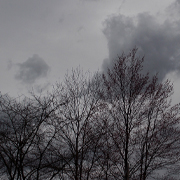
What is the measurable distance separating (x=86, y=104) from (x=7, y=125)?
531cm

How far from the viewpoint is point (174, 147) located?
14172 millimetres

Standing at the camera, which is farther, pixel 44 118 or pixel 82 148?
pixel 82 148

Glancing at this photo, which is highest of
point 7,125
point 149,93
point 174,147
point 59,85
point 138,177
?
point 59,85

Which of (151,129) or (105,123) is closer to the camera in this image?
(105,123)

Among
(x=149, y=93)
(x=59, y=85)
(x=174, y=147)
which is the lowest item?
(x=174, y=147)

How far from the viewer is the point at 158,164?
541 inches

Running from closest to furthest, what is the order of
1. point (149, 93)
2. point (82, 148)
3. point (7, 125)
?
point (7, 125), point (82, 148), point (149, 93)

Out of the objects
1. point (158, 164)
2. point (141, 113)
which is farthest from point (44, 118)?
point (158, 164)

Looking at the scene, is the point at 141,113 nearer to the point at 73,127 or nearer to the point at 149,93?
the point at 149,93

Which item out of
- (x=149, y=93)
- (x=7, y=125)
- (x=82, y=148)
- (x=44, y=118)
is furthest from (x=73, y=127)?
(x=149, y=93)

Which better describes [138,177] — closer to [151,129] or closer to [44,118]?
[151,129]

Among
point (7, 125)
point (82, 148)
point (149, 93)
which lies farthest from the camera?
point (149, 93)

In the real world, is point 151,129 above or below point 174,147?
above

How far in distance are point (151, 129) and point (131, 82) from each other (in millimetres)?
3889
